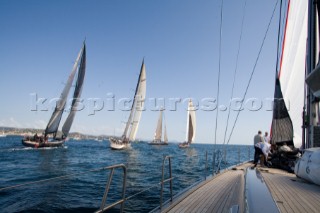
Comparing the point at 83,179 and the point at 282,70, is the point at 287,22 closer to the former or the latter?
the point at 282,70

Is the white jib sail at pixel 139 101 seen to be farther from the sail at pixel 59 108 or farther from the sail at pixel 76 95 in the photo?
the sail at pixel 59 108

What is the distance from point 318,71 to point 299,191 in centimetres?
403

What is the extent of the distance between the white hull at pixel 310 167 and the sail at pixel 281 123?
4.00 meters

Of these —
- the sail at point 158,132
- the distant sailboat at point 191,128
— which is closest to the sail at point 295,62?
the distant sailboat at point 191,128

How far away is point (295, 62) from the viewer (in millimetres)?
11188

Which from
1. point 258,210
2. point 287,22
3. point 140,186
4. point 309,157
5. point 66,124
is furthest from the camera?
point 66,124

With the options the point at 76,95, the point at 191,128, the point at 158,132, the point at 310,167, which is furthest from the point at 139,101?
the point at 310,167

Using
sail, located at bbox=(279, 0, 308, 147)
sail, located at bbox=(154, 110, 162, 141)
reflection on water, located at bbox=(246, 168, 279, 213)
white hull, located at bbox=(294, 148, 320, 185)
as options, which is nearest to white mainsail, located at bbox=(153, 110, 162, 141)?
sail, located at bbox=(154, 110, 162, 141)

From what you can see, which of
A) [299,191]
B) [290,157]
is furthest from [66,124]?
[299,191]

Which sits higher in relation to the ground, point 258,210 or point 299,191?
point 258,210

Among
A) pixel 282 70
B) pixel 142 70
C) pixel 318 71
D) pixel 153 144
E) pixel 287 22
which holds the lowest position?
pixel 153 144

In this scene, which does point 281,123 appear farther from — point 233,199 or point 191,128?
point 191,128

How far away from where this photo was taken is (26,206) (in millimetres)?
7855

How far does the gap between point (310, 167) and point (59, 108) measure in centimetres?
4769
